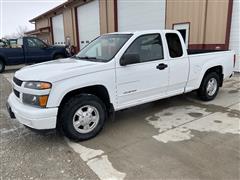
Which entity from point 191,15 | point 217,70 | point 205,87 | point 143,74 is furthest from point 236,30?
point 143,74

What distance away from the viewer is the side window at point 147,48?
4.03 m

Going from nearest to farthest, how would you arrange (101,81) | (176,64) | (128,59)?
(101,81)
(128,59)
(176,64)

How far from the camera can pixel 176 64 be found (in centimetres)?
447

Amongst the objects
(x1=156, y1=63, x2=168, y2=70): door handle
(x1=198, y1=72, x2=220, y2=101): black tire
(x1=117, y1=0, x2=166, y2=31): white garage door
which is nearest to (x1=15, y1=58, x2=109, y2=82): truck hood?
(x1=156, y1=63, x2=168, y2=70): door handle

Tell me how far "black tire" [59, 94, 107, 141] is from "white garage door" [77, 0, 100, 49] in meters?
13.5

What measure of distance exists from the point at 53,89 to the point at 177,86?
2694 millimetres

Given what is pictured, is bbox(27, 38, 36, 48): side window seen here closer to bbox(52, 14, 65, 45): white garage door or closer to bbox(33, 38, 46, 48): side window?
bbox(33, 38, 46, 48): side window

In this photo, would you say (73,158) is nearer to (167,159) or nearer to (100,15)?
(167,159)

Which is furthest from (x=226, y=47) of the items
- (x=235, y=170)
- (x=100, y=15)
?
(x=100, y=15)

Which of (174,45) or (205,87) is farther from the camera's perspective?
(205,87)

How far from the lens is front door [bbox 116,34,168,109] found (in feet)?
12.5

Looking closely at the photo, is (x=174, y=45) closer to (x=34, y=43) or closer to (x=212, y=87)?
(x=212, y=87)

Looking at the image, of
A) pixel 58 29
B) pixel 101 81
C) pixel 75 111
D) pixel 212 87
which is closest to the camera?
pixel 75 111

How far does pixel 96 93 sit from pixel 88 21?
1475 centimetres
